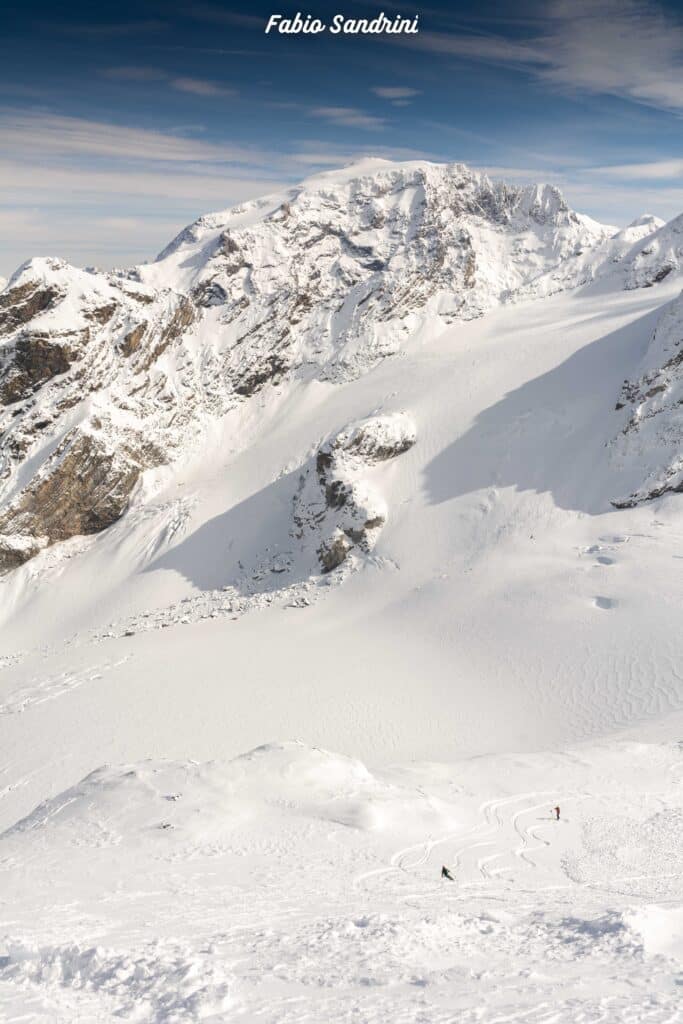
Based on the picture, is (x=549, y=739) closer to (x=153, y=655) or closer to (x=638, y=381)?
(x=153, y=655)

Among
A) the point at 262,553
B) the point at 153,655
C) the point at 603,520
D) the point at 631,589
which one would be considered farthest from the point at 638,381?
the point at 153,655

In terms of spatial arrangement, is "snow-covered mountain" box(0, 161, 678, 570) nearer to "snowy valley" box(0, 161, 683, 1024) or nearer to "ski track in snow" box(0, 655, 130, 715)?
"snowy valley" box(0, 161, 683, 1024)

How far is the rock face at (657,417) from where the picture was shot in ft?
148

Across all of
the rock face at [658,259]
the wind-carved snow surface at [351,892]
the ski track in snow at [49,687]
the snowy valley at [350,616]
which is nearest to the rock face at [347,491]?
the snowy valley at [350,616]

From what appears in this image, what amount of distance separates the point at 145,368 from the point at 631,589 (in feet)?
170

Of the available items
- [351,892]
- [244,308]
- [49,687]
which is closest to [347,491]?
[49,687]

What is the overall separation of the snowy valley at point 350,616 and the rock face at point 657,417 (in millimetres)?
211

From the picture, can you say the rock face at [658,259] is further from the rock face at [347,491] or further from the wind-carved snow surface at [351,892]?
the wind-carved snow surface at [351,892]

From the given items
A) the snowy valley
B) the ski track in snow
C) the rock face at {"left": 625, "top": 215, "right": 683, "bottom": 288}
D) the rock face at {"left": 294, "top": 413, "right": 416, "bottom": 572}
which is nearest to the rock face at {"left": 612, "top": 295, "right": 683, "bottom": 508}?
the snowy valley

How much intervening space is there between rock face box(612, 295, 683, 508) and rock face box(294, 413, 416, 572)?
15.9 metres

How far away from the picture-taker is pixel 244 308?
3110 inches

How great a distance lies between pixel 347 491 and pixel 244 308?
3397 centimetres

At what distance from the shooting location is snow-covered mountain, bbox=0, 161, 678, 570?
217ft

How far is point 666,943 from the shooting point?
455 inches
